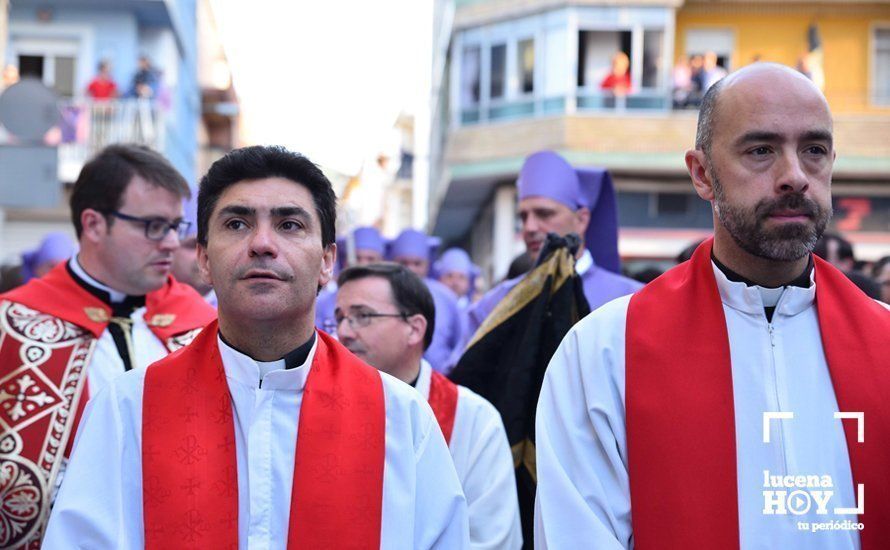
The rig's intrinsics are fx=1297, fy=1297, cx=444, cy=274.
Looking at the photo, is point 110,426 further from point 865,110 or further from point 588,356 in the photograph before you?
point 865,110

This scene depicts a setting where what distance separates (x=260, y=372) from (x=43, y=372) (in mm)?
1875

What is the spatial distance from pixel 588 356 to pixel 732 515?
0.62 m

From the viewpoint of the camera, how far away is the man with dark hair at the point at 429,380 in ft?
17.7

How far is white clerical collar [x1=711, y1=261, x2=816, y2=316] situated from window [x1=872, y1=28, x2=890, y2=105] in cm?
2590

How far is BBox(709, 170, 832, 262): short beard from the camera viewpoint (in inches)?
143

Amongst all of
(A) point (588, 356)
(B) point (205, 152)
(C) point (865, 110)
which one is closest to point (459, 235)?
(B) point (205, 152)

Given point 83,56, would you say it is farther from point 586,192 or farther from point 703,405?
point 703,405

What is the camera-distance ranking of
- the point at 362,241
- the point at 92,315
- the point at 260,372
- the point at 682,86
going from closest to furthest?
the point at 260,372 → the point at 92,315 → the point at 362,241 → the point at 682,86

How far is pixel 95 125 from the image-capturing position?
24734mm

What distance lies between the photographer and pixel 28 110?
10.6m

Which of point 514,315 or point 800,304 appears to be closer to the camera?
point 800,304

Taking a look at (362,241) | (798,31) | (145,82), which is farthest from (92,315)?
(798,31)

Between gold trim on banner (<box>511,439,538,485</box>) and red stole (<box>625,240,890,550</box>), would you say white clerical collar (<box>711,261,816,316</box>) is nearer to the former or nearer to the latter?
red stole (<box>625,240,890,550</box>)

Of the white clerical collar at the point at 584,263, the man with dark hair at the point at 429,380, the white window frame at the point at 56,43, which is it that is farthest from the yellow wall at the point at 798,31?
the man with dark hair at the point at 429,380
